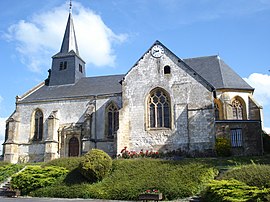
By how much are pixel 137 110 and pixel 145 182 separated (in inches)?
412

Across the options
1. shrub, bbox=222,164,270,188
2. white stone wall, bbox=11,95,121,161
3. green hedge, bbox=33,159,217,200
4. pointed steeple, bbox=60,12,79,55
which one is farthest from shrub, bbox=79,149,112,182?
pointed steeple, bbox=60,12,79,55

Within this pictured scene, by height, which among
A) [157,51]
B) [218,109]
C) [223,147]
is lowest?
[223,147]

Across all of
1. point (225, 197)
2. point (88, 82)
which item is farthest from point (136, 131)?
point (225, 197)

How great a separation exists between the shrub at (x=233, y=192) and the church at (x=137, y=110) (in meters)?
11.4

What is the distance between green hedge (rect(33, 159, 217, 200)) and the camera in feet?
54.2

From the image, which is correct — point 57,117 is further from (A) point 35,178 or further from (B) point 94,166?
(B) point 94,166

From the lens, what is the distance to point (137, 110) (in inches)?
1077

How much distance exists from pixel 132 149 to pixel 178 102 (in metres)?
5.50

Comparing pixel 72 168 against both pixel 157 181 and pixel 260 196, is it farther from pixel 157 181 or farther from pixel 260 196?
pixel 260 196

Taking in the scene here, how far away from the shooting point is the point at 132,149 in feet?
87.2

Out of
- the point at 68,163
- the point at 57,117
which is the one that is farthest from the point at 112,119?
the point at 68,163

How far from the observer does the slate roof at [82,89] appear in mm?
34125

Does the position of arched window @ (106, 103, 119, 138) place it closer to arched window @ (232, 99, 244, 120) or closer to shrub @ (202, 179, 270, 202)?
arched window @ (232, 99, 244, 120)

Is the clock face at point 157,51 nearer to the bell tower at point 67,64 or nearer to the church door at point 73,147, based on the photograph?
the church door at point 73,147
